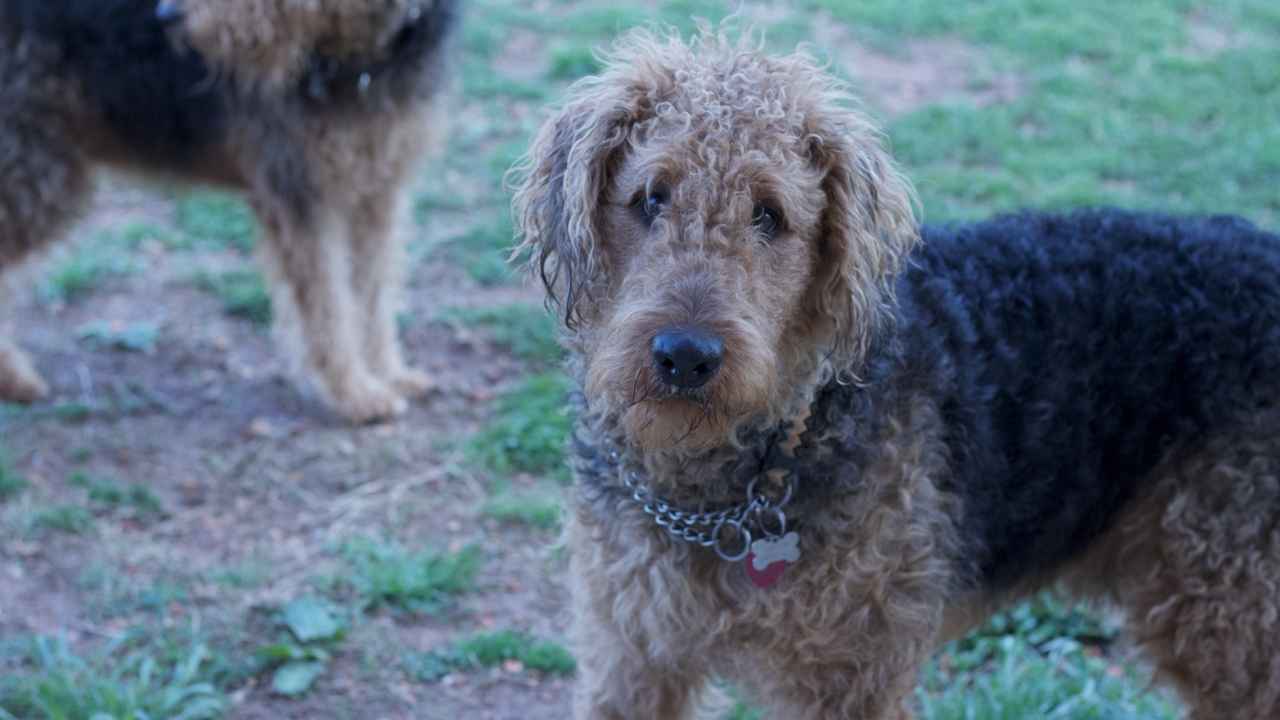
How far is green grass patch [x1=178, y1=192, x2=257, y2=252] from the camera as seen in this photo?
6.73 metres

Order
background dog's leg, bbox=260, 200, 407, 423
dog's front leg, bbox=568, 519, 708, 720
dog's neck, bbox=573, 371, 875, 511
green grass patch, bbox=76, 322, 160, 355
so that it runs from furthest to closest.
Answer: green grass patch, bbox=76, 322, 160, 355 < background dog's leg, bbox=260, 200, 407, 423 < dog's front leg, bbox=568, 519, 708, 720 < dog's neck, bbox=573, 371, 875, 511

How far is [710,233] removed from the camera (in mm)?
2490

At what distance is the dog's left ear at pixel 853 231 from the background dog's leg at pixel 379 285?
3.22 m

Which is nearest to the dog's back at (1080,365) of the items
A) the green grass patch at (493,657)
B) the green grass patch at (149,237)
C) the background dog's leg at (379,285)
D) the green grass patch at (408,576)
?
the green grass patch at (493,657)

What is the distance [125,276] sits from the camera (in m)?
6.41

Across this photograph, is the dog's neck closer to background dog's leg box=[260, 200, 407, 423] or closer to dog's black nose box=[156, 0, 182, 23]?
background dog's leg box=[260, 200, 407, 423]

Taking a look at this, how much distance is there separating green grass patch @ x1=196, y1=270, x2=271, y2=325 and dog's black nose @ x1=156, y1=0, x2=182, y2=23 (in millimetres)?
1429

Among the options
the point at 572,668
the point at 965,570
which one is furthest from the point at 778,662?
the point at 572,668

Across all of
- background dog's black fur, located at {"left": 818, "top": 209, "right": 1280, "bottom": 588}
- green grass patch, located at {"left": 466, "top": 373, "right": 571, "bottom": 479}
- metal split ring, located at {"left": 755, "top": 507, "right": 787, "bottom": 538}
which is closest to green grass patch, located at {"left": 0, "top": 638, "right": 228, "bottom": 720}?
green grass patch, located at {"left": 466, "top": 373, "right": 571, "bottom": 479}

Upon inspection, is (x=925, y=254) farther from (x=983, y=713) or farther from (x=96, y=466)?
(x=96, y=466)

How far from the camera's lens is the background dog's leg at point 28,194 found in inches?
202

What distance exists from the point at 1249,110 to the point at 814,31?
2.86 meters

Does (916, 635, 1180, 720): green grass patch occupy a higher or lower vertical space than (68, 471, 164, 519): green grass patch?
lower

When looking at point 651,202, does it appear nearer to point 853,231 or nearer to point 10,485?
point 853,231
